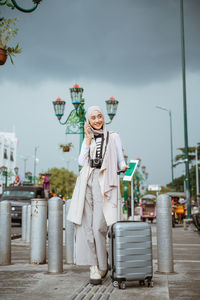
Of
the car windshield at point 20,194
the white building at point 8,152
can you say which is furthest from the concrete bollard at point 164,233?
the white building at point 8,152

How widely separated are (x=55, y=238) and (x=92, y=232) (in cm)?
96

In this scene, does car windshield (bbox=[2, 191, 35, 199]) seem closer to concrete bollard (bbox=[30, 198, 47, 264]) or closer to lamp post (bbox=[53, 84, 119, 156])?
lamp post (bbox=[53, 84, 119, 156])

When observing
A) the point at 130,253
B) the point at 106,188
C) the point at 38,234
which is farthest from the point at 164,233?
the point at 38,234

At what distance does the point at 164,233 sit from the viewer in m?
5.71

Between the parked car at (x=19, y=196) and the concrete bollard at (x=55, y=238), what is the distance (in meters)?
13.8

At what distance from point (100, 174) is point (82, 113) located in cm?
1139

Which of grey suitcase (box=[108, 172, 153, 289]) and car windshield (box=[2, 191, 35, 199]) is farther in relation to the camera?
car windshield (box=[2, 191, 35, 199])

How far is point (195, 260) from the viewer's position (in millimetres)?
7305

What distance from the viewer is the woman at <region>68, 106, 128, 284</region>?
4.98 m

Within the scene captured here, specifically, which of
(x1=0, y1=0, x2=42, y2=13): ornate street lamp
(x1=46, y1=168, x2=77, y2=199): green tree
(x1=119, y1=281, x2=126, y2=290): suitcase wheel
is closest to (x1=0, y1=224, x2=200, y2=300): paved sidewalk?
→ (x1=119, y1=281, x2=126, y2=290): suitcase wheel

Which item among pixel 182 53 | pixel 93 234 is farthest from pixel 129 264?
pixel 182 53

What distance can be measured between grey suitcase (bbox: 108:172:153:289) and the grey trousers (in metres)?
0.18

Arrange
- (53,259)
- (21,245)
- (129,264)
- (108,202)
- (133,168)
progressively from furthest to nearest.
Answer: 1. (21,245)
2. (133,168)
3. (53,259)
4. (108,202)
5. (129,264)

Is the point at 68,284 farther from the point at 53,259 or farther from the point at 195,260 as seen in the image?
the point at 195,260
